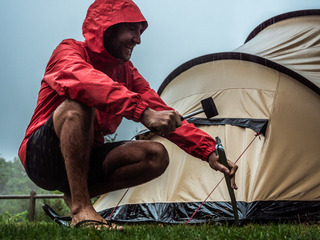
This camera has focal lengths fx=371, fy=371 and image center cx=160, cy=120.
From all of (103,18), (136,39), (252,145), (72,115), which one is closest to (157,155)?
(72,115)

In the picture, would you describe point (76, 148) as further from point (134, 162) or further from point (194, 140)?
point (194, 140)

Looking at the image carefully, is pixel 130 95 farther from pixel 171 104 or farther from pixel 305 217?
pixel 171 104

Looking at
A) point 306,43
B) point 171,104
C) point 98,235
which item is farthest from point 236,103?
point 98,235

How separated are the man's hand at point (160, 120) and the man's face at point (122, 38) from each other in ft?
2.26

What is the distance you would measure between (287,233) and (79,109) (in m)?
1.20

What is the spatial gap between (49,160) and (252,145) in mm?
2176

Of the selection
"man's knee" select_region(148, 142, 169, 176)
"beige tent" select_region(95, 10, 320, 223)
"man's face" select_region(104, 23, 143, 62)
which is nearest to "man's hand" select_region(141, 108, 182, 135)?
"man's knee" select_region(148, 142, 169, 176)

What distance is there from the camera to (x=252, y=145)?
363 cm

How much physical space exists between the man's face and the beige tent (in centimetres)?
174

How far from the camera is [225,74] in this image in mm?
4125

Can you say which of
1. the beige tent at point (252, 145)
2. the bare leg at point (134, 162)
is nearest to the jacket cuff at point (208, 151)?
the bare leg at point (134, 162)

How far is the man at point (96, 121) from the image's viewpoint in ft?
6.08

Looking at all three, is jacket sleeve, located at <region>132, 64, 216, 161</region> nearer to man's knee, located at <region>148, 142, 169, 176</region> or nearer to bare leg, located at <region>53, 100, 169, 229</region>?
man's knee, located at <region>148, 142, 169, 176</region>

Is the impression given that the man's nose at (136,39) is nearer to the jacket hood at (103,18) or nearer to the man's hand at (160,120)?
the jacket hood at (103,18)
